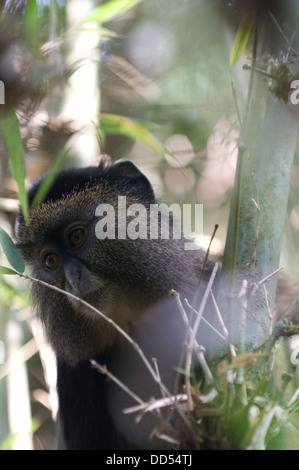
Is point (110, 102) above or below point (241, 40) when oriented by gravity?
above

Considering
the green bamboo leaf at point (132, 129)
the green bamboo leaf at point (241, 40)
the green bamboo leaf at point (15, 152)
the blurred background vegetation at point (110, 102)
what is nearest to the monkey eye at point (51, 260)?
the blurred background vegetation at point (110, 102)

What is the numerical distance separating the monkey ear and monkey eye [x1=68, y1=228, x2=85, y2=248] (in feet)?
1.71

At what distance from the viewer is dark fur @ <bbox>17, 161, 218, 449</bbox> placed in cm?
334

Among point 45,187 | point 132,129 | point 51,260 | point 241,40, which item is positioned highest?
point 241,40

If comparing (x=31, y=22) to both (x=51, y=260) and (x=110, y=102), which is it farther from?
(x=110, y=102)

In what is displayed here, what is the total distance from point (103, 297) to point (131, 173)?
978mm

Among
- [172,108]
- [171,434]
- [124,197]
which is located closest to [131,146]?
[172,108]

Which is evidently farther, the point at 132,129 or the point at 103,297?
the point at 132,129

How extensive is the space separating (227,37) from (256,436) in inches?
129

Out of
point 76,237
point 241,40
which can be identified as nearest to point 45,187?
point 76,237

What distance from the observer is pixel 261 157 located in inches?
111

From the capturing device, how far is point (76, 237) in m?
3.51

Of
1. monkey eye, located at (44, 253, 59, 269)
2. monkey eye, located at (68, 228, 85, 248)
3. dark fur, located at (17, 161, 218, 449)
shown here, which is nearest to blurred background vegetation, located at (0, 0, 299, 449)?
dark fur, located at (17, 161, 218, 449)

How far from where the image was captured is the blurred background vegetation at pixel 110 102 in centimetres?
353
